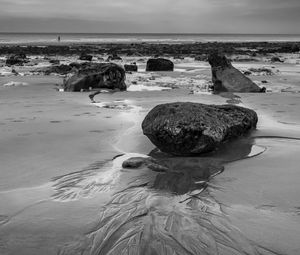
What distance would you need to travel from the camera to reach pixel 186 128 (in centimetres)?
492

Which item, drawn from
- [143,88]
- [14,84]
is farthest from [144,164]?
[14,84]

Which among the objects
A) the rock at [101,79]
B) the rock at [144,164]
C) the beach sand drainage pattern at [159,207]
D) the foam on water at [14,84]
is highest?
the rock at [101,79]

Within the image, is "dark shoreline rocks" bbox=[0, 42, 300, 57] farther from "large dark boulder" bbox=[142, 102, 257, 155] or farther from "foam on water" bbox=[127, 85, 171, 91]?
"large dark boulder" bbox=[142, 102, 257, 155]

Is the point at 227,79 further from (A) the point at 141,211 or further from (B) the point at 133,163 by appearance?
(A) the point at 141,211

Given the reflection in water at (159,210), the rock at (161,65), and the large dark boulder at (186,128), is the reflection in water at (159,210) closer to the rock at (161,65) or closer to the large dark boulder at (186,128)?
the large dark boulder at (186,128)

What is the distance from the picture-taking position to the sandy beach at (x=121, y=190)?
3.00 meters

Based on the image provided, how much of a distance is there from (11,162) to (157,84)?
26.7 ft

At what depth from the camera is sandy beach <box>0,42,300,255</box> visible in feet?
Answer: 9.85

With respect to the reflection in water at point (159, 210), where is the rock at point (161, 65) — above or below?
above

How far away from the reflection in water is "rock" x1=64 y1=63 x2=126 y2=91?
6.67m

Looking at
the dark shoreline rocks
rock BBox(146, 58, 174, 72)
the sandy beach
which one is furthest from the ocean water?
the sandy beach

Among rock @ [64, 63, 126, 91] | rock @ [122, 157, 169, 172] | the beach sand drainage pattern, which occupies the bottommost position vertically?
the beach sand drainage pattern

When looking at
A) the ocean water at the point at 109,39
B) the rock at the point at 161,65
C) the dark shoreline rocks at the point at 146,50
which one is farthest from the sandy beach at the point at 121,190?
the ocean water at the point at 109,39

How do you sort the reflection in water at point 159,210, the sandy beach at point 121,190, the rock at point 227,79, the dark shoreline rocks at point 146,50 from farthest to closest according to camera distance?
the dark shoreline rocks at point 146,50
the rock at point 227,79
the sandy beach at point 121,190
the reflection in water at point 159,210
